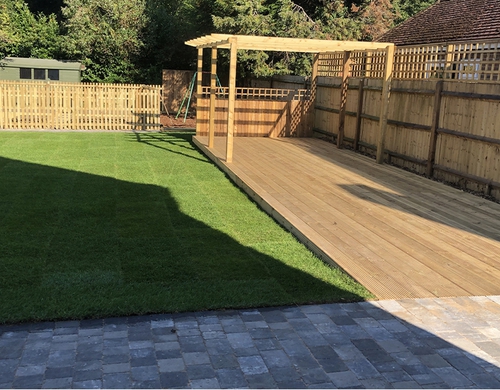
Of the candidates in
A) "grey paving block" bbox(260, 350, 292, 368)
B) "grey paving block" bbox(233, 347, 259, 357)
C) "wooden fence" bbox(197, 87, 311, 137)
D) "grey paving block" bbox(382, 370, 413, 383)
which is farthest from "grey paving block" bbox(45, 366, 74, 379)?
"wooden fence" bbox(197, 87, 311, 137)

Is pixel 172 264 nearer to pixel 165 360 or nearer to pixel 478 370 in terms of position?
pixel 165 360

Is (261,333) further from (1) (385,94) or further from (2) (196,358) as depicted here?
(1) (385,94)

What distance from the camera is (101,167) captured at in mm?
10000

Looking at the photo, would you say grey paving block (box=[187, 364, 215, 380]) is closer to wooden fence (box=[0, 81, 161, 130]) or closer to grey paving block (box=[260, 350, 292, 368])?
grey paving block (box=[260, 350, 292, 368])

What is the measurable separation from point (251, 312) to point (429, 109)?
704 centimetres

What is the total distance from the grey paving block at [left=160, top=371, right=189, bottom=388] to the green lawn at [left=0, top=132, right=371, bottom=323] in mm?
911

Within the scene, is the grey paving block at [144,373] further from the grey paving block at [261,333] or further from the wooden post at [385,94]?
the wooden post at [385,94]

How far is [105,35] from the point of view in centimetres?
2062

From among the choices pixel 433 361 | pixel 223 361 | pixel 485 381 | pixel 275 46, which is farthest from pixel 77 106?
pixel 485 381

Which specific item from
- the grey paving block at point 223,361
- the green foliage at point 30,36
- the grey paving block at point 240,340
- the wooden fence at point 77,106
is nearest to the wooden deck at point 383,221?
the grey paving block at point 240,340

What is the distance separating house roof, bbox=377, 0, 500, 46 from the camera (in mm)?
14549

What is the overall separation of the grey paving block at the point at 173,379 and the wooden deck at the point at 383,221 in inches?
78.4

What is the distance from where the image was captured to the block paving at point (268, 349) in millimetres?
3090

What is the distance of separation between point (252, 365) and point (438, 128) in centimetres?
738
